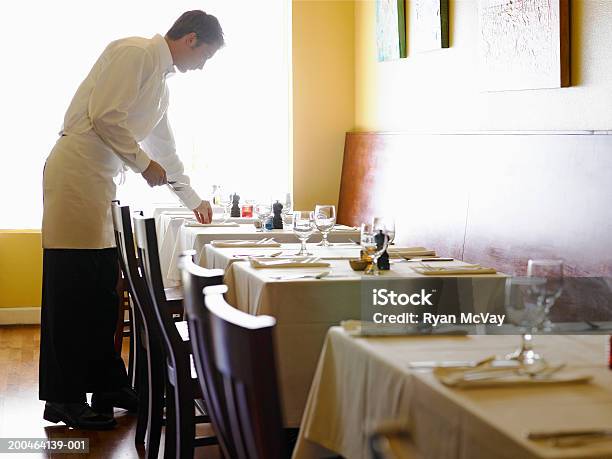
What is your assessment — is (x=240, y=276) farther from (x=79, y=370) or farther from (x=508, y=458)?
(x=508, y=458)

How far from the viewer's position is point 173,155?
4777mm

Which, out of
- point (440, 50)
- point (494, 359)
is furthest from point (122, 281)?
point (494, 359)

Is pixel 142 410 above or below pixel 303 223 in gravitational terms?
below

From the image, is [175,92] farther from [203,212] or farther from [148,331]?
[148,331]

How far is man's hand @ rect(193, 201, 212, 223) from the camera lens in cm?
466

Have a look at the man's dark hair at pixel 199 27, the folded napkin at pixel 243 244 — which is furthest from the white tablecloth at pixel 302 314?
the man's dark hair at pixel 199 27

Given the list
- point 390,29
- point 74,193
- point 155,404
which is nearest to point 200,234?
point 74,193

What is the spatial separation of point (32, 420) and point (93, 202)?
111cm

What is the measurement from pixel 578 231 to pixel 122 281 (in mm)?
2386

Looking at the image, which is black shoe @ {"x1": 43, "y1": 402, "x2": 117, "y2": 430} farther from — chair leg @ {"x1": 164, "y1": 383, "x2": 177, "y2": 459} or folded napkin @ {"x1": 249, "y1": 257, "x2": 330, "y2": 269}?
folded napkin @ {"x1": 249, "y1": 257, "x2": 330, "y2": 269}

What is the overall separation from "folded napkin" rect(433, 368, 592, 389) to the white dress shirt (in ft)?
8.58

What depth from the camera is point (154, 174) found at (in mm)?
4160

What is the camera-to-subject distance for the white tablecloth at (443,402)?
146 centimetres

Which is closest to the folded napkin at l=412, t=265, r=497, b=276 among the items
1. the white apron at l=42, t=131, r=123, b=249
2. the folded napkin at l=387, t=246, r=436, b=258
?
the folded napkin at l=387, t=246, r=436, b=258
